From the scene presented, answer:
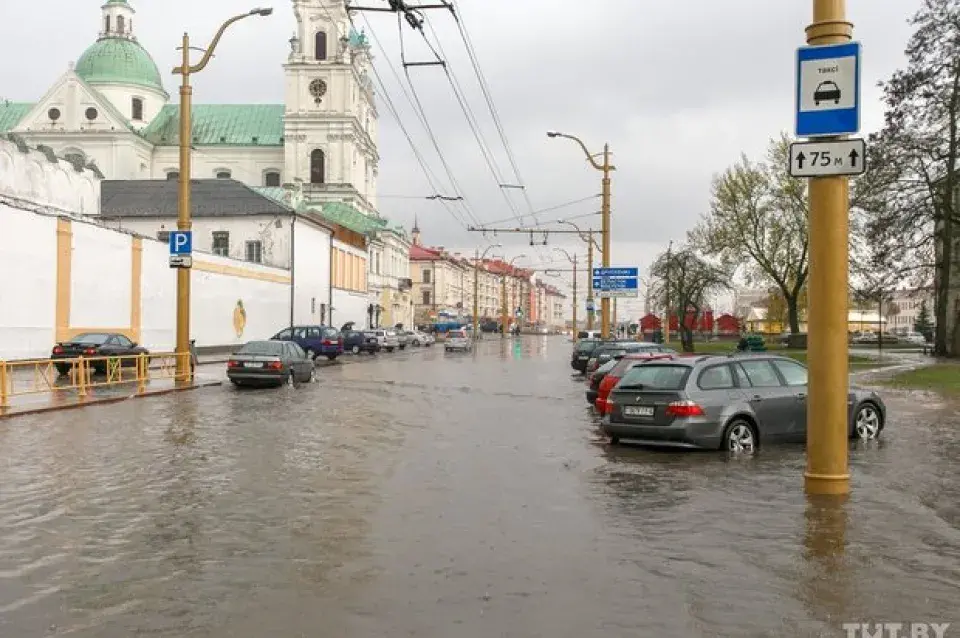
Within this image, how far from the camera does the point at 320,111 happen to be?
3698 inches

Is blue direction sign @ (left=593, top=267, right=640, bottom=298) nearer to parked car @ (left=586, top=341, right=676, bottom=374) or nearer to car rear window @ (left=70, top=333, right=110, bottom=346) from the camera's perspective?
parked car @ (left=586, top=341, right=676, bottom=374)

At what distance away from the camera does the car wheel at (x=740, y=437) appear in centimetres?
1353

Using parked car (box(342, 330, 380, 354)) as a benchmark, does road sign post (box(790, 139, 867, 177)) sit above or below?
above

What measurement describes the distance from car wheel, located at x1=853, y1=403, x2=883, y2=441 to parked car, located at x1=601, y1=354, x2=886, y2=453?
1689 mm

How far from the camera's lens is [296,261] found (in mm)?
64688

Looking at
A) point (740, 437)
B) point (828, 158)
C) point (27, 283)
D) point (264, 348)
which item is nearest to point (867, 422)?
point (740, 437)

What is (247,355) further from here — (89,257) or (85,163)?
(85,163)

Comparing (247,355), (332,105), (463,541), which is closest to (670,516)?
(463,541)

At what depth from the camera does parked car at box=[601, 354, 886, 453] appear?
44.0 feet

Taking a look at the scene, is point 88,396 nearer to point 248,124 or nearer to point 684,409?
point 684,409

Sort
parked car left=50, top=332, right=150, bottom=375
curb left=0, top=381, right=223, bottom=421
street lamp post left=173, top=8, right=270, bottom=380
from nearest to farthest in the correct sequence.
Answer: curb left=0, top=381, right=223, bottom=421
street lamp post left=173, top=8, right=270, bottom=380
parked car left=50, top=332, right=150, bottom=375

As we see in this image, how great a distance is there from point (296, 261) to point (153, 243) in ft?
62.0

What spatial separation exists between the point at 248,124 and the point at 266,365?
78.1m

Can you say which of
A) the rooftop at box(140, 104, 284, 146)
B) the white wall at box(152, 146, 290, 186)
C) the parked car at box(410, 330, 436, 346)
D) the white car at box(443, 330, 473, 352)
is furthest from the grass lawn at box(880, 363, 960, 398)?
the rooftop at box(140, 104, 284, 146)
